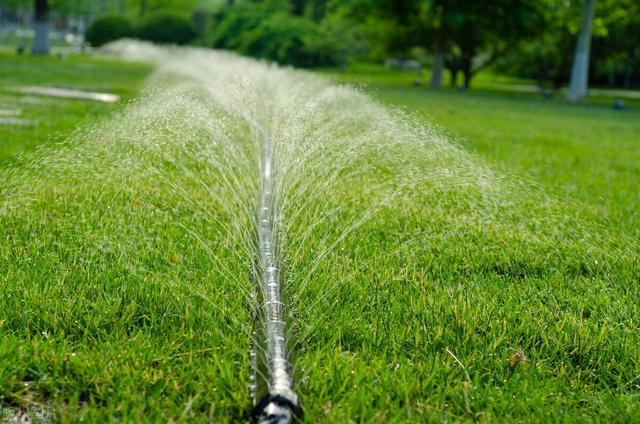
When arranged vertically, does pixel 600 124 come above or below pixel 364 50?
below

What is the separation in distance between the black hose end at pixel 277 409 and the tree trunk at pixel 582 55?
23.1 meters

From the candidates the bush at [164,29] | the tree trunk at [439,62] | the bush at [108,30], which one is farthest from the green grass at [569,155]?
the bush at [108,30]

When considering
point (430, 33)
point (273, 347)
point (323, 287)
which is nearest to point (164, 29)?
point (430, 33)

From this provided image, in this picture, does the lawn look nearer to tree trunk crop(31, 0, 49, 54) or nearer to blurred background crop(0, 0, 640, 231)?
blurred background crop(0, 0, 640, 231)

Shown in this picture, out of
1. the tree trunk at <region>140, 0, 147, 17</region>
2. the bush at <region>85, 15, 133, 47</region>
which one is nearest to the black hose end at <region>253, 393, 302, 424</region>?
the bush at <region>85, 15, 133, 47</region>

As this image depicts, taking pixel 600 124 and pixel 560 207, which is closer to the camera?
pixel 560 207

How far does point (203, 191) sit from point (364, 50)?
34824mm

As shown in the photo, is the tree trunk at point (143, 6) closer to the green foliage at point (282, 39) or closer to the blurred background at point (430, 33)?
the blurred background at point (430, 33)

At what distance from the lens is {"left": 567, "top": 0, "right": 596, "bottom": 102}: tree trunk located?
2208 centimetres

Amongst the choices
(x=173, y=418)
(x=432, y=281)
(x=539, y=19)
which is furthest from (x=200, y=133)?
(x=539, y=19)

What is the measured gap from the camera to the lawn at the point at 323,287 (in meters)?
1.78

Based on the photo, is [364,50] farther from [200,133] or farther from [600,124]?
[200,133]

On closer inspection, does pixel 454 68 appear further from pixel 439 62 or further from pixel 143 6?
pixel 143 6

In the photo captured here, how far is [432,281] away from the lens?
8.66 feet
